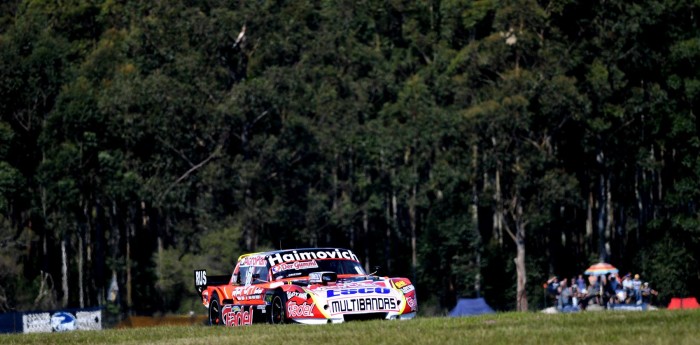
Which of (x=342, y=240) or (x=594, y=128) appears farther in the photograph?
(x=342, y=240)

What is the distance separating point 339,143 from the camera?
249ft

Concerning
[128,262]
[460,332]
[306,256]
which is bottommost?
[460,332]

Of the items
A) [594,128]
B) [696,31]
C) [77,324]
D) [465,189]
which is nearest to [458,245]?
[465,189]

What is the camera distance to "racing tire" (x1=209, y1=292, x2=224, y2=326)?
28766mm

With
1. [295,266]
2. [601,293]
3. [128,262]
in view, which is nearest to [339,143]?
[128,262]

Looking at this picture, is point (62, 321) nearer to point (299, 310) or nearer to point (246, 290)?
point (246, 290)

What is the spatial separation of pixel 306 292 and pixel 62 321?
21185 millimetres

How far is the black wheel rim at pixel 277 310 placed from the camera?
25.5 metres

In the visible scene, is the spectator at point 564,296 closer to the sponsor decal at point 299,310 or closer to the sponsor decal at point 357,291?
the sponsor decal at point 357,291

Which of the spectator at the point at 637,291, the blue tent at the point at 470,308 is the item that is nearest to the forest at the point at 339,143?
the blue tent at the point at 470,308

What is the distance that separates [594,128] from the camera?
65062 mm

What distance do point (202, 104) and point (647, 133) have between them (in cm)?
2224

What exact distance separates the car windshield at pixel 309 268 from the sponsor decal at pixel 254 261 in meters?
0.47

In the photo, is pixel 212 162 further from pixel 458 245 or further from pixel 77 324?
pixel 77 324
